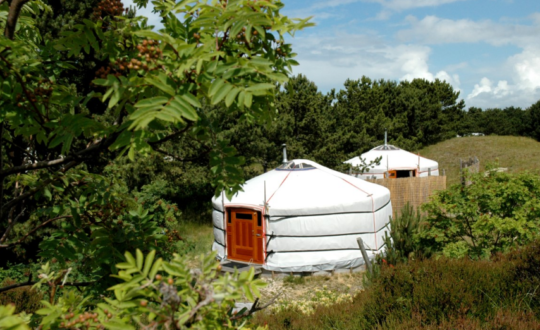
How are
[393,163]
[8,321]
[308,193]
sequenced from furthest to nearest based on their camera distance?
[393,163]
[308,193]
[8,321]

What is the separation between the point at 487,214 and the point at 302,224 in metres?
4.39

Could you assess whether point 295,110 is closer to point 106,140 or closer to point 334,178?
point 334,178

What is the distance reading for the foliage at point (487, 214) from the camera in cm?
659

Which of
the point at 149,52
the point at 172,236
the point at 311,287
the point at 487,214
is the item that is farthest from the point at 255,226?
the point at 149,52

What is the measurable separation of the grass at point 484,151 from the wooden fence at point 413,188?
10.9 meters

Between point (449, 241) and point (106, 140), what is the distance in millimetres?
6461

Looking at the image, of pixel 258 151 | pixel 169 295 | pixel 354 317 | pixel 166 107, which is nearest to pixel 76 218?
pixel 166 107

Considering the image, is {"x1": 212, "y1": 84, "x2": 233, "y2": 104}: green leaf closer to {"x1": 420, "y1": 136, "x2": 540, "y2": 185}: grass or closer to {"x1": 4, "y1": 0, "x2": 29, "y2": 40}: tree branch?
{"x1": 4, "y1": 0, "x2": 29, "y2": 40}: tree branch

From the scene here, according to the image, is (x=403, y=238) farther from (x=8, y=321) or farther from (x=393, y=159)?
(x=393, y=159)

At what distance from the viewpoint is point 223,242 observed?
1130cm

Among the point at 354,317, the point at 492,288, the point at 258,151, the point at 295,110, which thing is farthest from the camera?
the point at 295,110

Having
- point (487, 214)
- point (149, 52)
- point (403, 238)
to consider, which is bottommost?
point (403, 238)

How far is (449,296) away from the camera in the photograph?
13.4 feet

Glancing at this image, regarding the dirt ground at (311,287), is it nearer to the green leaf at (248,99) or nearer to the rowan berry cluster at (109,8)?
the rowan berry cluster at (109,8)
